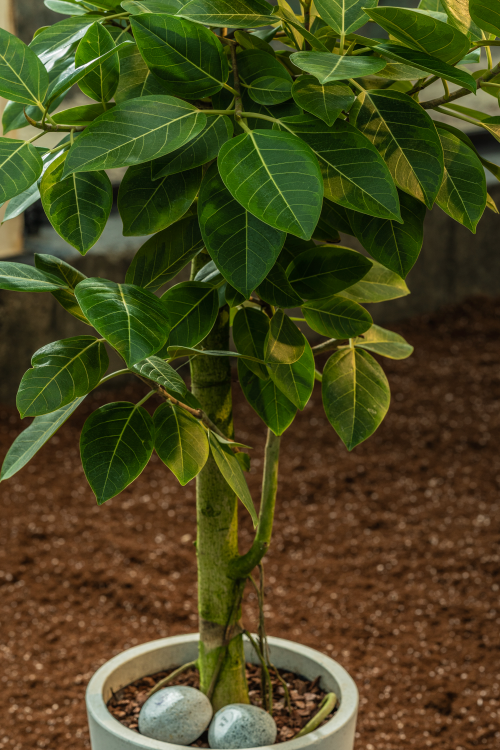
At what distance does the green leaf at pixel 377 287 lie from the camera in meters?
0.87

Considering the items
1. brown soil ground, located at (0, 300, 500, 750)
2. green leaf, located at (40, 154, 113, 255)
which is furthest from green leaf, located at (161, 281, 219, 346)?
brown soil ground, located at (0, 300, 500, 750)

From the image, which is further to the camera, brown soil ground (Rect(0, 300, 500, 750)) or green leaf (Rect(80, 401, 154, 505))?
brown soil ground (Rect(0, 300, 500, 750))

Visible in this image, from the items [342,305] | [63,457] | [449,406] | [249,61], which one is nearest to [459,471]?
[449,406]

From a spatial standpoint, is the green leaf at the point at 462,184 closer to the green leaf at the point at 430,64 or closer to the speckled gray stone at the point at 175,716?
the green leaf at the point at 430,64

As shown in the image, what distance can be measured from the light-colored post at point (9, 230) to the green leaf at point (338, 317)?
2.10m

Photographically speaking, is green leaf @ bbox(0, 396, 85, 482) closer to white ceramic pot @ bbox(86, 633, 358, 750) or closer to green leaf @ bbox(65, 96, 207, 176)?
green leaf @ bbox(65, 96, 207, 176)

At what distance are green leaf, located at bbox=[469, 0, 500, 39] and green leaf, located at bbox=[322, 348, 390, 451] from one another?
1.19 feet

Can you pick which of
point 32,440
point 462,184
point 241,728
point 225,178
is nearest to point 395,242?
point 462,184

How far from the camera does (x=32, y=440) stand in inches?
29.1

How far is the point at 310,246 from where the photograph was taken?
29.7 inches

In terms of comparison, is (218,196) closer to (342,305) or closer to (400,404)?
Result: (342,305)

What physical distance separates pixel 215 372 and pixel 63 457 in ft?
5.79

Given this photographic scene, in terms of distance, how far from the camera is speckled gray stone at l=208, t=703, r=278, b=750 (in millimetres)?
886

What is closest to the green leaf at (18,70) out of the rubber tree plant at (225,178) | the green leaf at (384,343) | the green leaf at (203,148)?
the rubber tree plant at (225,178)
